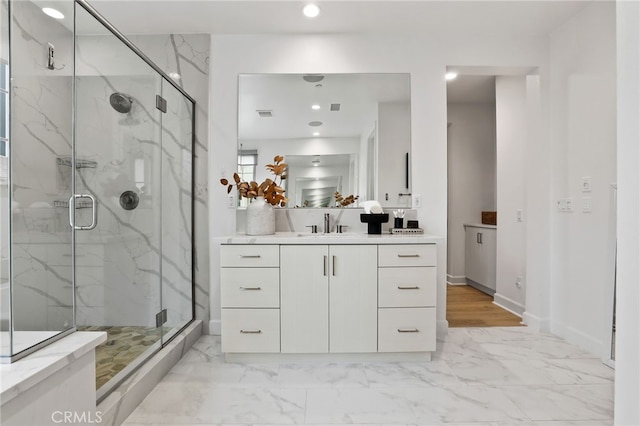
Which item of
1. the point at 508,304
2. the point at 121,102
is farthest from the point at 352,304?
the point at 508,304

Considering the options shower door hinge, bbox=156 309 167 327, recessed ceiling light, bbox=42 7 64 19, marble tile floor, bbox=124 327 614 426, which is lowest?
marble tile floor, bbox=124 327 614 426

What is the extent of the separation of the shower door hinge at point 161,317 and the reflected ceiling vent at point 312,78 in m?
2.07

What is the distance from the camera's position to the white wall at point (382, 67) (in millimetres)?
2770

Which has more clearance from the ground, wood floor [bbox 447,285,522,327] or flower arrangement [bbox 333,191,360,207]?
flower arrangement [bbox 333,191,360,207]

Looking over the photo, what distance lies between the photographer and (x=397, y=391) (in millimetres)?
1884

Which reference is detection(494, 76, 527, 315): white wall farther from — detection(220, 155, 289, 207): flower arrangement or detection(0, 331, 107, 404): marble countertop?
detection(0, 331, 107, 404): marble countertop

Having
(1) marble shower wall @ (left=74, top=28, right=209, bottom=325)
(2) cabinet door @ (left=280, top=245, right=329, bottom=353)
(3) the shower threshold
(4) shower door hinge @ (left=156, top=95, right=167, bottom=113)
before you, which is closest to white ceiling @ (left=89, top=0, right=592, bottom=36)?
(1) marble shower wall @ (left=74, top=28, right=209, bottom=325)

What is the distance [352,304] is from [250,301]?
0.66 metres

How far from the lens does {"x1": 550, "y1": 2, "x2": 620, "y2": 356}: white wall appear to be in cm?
226

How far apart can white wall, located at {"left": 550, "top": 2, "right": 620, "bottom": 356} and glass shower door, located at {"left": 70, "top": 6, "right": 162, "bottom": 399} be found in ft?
9.72

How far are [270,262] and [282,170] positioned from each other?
0.77 metres

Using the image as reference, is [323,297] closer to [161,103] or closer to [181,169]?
[181,169]

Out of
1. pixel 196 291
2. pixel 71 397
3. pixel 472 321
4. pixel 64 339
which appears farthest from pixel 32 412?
pixel 472 321

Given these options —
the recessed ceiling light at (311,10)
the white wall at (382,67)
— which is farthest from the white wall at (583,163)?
the recessed ceiling light at (311,10)
